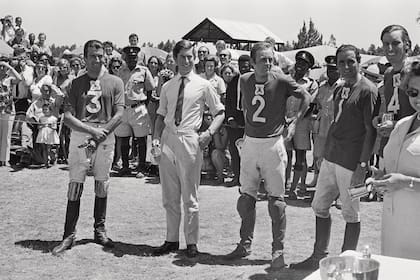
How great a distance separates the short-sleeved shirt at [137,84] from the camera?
1047cm

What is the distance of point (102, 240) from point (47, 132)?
16.3 feet

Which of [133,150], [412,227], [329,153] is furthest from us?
[133,150]

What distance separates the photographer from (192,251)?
20.0 feet

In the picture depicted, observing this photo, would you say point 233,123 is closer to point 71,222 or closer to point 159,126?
point 159,126

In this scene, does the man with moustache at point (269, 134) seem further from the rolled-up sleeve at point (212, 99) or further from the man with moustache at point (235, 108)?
the man with moustache at point (235, 108)

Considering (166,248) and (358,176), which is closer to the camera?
(358,176)

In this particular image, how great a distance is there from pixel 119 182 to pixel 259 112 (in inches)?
193

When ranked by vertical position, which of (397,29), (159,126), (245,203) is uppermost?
(397,29)

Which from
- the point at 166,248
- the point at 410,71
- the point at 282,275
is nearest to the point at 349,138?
the point at 282,275

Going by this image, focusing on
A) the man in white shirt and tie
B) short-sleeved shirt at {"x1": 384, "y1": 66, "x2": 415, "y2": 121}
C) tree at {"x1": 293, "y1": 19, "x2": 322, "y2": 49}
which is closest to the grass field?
the man in white shirt and tie

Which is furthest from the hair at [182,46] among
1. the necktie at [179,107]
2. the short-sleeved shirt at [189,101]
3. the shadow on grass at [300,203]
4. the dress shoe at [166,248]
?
the shadow on grass at [300,203]

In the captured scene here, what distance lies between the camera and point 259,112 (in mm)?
5754

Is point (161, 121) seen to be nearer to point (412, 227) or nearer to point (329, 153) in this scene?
point (329, 153)

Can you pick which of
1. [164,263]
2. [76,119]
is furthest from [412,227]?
[76,119]
